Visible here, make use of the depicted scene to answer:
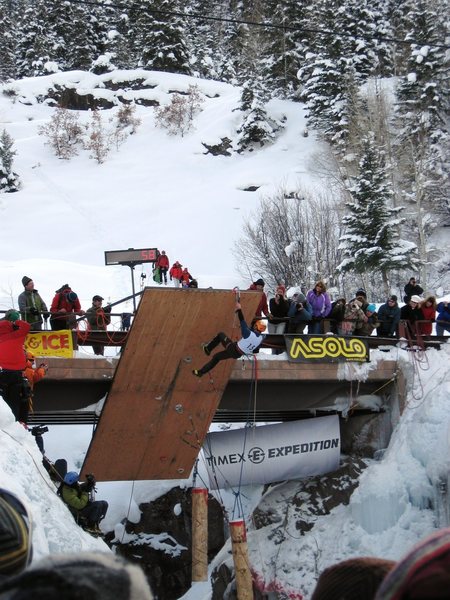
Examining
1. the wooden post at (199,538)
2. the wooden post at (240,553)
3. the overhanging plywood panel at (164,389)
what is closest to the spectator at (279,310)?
the overhanging plywood panel at (164,389)

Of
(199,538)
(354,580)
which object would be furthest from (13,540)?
(199,538)

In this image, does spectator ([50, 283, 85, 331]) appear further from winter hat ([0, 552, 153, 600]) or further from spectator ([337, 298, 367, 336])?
winter hat ([0, 552, 153, 600])

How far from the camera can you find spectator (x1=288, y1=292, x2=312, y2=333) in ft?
47.3

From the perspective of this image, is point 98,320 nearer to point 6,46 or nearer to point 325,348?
point 325,348

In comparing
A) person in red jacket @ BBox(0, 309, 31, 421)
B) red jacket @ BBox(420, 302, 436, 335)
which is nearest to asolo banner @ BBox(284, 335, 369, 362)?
red jacket @ BBox(420, 302, 436, 335)

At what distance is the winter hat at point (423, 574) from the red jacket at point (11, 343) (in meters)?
9.25

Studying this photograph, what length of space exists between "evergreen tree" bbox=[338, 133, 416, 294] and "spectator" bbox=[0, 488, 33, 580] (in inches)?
1129

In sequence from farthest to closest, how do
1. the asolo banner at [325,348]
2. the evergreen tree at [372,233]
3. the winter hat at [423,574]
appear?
the evergreen tree at [372,233]
the asolo banner at [325,348]
the winter hat at [423,574]

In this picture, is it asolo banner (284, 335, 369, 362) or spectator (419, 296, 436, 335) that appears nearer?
asolo banner (284, 335, 369, 362)

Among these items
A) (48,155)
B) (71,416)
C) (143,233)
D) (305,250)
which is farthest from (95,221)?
(71,416)

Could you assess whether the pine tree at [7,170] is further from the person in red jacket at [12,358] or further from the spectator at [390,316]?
the person in red jacket at [12,358]

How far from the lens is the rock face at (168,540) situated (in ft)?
54.6

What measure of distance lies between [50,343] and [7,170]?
36643 mm

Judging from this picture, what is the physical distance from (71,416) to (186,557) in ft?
17.4
